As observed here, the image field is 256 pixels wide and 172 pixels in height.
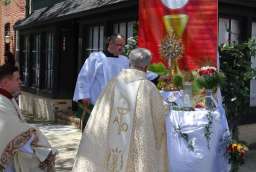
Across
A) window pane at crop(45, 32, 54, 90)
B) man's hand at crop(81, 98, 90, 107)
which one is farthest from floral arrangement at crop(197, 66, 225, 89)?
window pane at crop(45, 32, 54, 90)

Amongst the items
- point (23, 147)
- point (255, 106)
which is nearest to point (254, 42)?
point (255, 106)

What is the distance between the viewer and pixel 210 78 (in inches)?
241

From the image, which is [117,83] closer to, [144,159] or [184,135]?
[144,159]

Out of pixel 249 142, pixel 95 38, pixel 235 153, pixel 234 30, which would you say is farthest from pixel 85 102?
pixel 95 38

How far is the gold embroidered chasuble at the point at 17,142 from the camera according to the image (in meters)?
3.81

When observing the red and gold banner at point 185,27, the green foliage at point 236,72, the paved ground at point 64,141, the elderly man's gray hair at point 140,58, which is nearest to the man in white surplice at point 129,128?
the elderly man's gray hair at point 140,58

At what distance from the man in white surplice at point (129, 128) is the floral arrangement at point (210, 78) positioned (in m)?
1.20

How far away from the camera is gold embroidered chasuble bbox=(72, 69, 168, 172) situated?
16.5ft

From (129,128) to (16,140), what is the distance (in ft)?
5.00

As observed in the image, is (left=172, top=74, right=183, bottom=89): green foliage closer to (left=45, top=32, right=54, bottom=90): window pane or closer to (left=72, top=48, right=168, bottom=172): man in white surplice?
(left=72, top=48, right=168, bottom=172): man in white surplice

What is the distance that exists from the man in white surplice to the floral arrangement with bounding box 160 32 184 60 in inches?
70.9

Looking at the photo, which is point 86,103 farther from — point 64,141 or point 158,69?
point 64,141

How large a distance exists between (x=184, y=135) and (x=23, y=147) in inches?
102

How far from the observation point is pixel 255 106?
9500 millimetres
